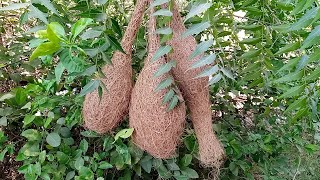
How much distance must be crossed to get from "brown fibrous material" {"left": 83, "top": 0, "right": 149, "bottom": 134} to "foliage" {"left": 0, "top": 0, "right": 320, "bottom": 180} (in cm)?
3

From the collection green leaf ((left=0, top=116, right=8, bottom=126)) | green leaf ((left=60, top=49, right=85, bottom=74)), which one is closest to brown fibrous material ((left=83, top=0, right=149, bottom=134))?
green leaf ((left=60, top=49, right=85, bottom=74))

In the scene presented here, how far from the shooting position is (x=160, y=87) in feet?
2.89

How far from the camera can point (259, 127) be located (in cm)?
160

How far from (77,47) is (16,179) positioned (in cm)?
87

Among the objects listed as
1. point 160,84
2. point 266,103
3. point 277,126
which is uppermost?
point 160,84

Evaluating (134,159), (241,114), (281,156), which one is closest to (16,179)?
(134,159)

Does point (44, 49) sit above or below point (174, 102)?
above

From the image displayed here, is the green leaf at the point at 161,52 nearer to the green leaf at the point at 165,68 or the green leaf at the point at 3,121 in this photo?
the green leaf at the point at 165,68

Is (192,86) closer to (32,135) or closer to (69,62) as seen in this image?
(69,62)

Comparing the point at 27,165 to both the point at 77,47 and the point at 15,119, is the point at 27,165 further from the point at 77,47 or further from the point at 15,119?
the point at 77,47

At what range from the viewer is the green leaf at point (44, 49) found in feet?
2.11

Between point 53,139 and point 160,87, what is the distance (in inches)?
17.4

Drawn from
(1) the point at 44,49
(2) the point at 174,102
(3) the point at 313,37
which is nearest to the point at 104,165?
(2) the point at 174,102

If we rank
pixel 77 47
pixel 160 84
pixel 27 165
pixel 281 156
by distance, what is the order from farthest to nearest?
pixel 281 156 < pixel 27 165 < pixel 160 84 < pixel 77 47
